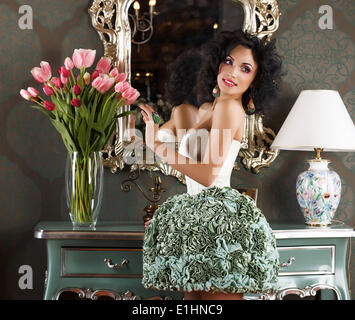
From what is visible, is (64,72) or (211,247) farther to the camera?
(64,72)

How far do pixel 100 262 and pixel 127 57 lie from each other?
4.28 feet

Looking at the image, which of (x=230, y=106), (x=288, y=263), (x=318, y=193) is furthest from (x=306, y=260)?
(x=230, y=106)

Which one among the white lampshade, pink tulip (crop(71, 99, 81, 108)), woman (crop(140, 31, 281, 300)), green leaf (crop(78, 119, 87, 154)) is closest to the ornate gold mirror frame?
the white lampshade

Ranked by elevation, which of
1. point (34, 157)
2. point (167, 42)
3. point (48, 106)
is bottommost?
point (34, 157)

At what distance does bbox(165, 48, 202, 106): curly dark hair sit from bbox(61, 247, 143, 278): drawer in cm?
102

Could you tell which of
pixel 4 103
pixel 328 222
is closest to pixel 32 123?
pixel 4 103

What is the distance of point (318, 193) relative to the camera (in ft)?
10.6

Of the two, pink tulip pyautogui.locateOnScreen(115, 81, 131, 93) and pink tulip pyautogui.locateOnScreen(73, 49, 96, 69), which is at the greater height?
pink tulip pyautogui.locateOnScreen(73, 49, 96, 69)

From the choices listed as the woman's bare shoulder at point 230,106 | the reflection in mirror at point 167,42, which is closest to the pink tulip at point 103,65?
the reflection in mirror at point 167,42

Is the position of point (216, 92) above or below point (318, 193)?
above

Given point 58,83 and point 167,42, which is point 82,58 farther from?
point 167,42

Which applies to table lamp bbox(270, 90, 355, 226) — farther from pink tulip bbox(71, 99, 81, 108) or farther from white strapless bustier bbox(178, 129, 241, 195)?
pink tulip bbox(71, 99, 81, 108)

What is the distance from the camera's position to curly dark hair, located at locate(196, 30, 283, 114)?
9.96 feet

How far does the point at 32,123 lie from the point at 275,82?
1534mm
